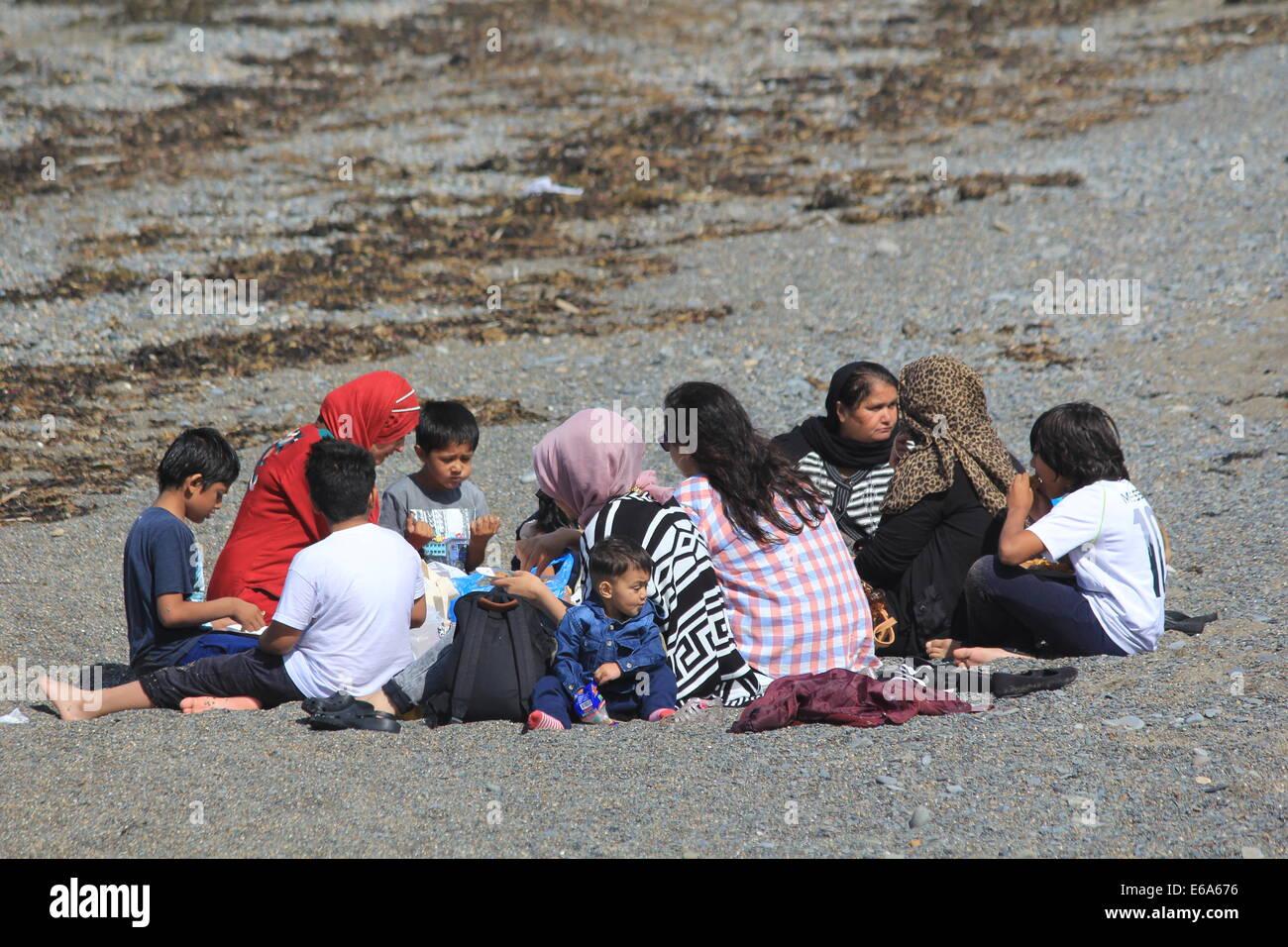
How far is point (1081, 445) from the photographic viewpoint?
4379 millimetres

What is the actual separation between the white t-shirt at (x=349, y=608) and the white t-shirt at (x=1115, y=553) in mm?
1984

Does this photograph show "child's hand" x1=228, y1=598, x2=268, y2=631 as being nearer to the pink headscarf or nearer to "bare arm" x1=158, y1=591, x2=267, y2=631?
"bare arm" x1=158, y1=591, x2=267, y2=631

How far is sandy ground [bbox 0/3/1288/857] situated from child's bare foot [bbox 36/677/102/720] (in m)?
0.06

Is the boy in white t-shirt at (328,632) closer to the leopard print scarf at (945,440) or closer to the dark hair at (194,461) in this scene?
the dark hair at (194,461)

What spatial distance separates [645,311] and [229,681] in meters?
6.73

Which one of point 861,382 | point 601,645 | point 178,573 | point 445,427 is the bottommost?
point 601,645

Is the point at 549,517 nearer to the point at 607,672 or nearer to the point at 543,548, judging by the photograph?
the point at 543,548

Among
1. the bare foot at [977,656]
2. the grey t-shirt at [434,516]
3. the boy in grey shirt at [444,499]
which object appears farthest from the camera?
the grey t-shirt at [434,516]

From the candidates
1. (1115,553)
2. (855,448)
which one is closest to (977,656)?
(1115,553)

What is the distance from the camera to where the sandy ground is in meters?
3.54

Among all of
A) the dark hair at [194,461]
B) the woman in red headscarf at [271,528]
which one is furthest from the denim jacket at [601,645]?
the dark hair at [194,461]

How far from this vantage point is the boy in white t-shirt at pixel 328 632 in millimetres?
4094

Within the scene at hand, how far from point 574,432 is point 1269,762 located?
218cm

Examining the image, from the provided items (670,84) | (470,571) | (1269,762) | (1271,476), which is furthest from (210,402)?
(670,84)
